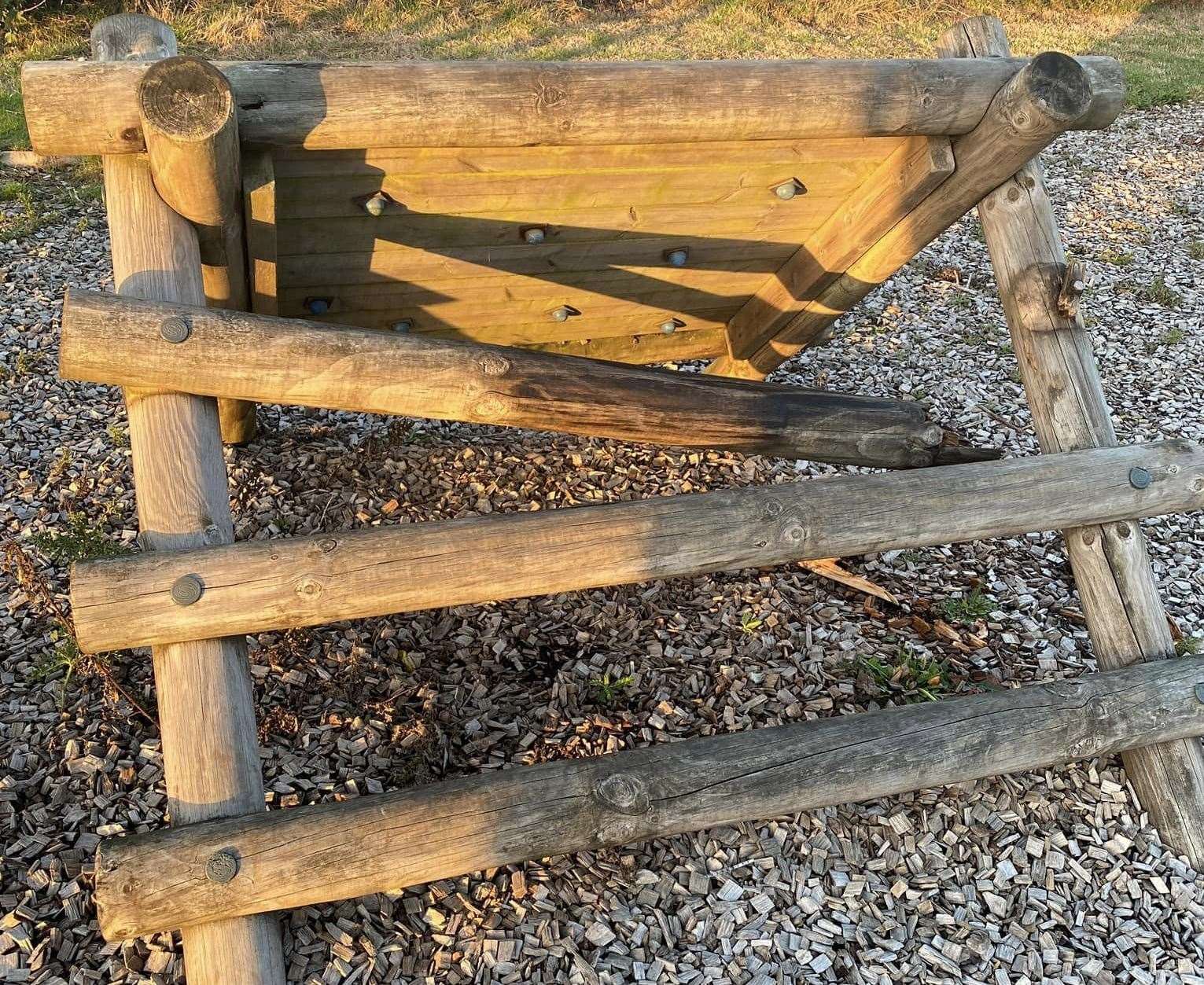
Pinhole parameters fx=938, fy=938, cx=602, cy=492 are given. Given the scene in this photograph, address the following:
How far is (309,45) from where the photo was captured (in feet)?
36.4

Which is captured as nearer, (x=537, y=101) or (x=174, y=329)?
(x=174, y=329)

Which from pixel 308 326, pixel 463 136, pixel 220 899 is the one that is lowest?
pixel 220 899

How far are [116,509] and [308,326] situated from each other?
193 cm

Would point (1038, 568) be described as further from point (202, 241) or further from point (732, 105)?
point (202, 241)

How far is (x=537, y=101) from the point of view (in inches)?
116

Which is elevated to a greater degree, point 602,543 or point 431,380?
point 431,380

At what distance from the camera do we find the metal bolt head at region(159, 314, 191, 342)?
2744mm

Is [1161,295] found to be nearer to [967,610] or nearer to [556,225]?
[967,610]

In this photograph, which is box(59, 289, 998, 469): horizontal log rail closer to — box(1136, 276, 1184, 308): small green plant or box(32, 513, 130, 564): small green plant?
box(32, 513, 130, 564): small green plant

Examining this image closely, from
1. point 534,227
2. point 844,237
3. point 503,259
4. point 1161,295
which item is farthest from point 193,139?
point 1161,295

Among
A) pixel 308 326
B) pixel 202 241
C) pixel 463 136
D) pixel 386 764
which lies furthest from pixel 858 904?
pixel 202 241

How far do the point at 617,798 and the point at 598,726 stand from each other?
0.78m

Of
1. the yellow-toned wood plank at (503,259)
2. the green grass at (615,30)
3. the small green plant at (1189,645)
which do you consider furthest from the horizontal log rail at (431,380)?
the green grass at (615,30)

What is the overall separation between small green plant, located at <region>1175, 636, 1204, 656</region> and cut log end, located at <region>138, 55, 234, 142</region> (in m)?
4.10
